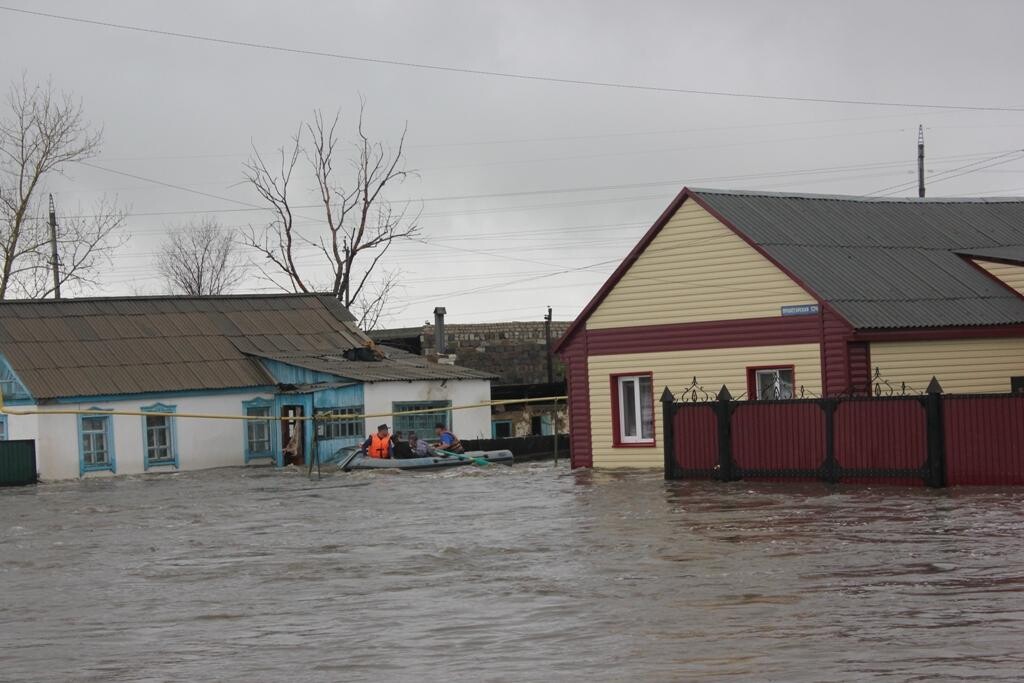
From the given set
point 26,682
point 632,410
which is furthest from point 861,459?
point 26,682

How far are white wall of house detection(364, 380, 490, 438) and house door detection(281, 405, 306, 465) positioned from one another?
2.22 metres

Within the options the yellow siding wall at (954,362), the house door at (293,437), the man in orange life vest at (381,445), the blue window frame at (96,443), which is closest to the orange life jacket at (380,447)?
the man in orange life vest at (381,445)

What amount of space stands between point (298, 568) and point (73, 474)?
2288cm

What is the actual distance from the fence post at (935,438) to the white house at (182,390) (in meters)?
18.5

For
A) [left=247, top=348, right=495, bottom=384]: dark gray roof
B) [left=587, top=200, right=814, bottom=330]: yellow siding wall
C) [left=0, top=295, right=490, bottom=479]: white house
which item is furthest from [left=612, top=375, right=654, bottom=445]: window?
[left=247, top=348, right=495, bottom=384]: dark gray roof

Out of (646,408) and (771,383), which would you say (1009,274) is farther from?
(646,408)

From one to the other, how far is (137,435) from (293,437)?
4424 mm

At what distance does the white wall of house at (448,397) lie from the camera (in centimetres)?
4297

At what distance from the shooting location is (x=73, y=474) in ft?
132

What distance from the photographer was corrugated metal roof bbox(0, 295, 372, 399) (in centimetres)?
4216

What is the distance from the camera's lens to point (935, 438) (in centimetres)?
2445

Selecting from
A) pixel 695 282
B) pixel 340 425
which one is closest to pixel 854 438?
pixel 695 282

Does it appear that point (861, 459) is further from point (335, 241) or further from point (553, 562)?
point (335, 241)

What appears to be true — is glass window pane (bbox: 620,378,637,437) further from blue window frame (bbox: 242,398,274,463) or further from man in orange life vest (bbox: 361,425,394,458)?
blue window frame (bbox: 242,398,274,463)
